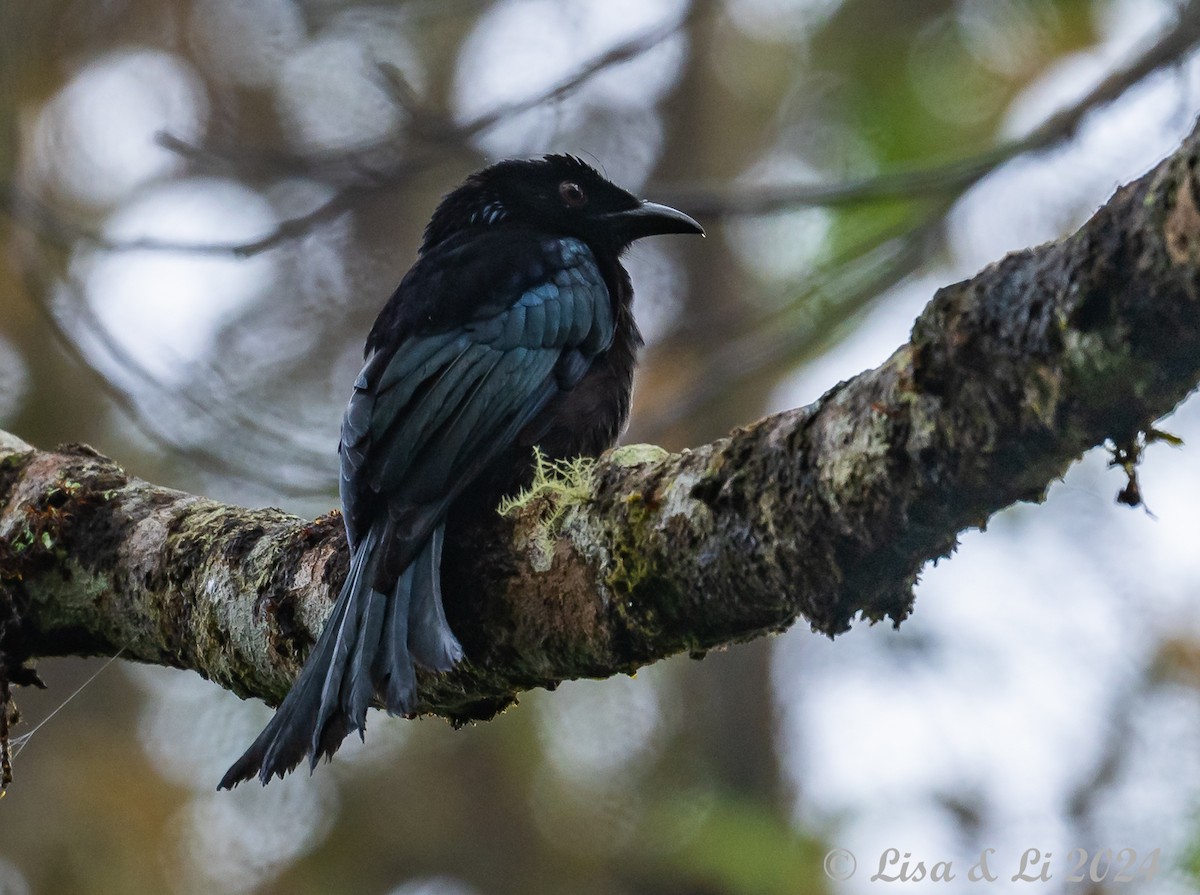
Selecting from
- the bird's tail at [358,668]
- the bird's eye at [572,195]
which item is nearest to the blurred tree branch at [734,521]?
the bird's tail at [358,668]

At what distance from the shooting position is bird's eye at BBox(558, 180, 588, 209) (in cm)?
445

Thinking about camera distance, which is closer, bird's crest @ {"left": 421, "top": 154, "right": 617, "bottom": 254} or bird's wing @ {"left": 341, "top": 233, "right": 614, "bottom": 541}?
bird's wing @ {"left": 341, "top": 233, "right": 614, "bottom": 541}

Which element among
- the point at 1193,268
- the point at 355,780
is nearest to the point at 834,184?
the point at 1193,268

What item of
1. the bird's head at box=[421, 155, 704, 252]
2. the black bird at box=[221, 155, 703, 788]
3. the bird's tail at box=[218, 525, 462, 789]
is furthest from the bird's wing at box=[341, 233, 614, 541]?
the bird's head at box=[421, 155, 704, 252]

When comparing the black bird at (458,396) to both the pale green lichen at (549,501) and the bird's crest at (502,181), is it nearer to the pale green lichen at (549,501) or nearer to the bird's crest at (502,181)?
the bird's crest at (502,181)

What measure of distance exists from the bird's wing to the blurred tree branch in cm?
20

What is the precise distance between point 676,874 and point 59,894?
10.6ft

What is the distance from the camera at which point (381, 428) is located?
3.14 m

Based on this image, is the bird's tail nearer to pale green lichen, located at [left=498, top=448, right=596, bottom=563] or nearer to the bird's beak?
pale green lichen, located at [left=498, top=448, right=596, bottom=563]

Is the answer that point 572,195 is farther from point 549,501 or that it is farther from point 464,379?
point 549,501

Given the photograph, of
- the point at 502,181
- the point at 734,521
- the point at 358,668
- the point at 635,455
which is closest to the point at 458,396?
the point at 635,455

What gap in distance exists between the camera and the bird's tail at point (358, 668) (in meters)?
2.55

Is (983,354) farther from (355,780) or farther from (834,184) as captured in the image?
(355,780)

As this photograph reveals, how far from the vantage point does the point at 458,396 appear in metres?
3.24
